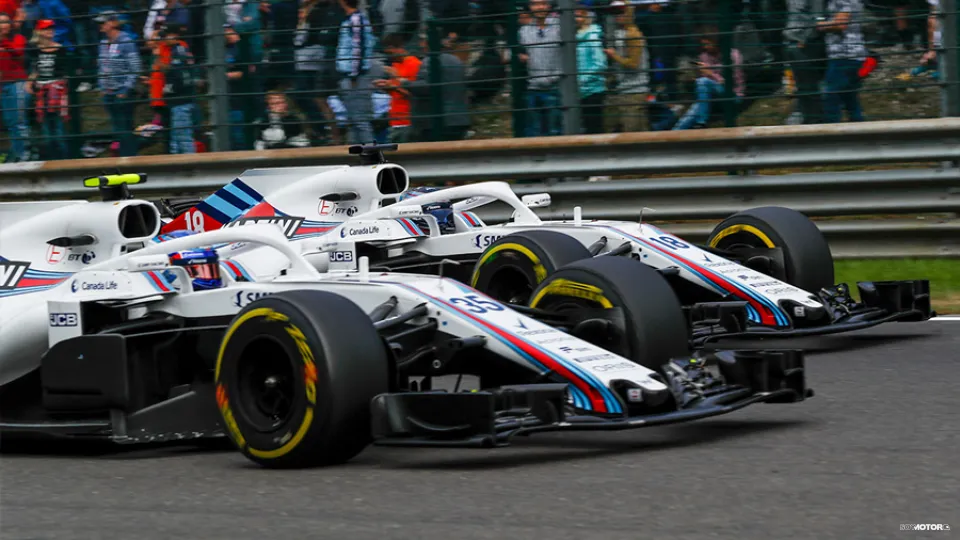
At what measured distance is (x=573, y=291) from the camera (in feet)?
22.5

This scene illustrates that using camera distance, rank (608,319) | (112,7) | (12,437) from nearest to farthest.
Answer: (608,319), (12,437), (112,7)

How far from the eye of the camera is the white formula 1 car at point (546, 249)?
8.29 meters

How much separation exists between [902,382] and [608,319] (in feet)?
5.53

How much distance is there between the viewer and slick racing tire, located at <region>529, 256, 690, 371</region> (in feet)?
21.3

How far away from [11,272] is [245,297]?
1467 millimetres

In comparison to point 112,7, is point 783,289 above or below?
below

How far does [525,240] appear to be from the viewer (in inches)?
344

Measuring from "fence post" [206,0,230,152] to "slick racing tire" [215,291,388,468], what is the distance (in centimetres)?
705

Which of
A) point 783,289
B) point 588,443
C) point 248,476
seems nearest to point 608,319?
point 588,443

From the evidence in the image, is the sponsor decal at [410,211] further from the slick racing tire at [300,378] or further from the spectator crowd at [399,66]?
the slick racing tire at [300,378]

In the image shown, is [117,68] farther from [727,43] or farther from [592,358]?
[592,358]

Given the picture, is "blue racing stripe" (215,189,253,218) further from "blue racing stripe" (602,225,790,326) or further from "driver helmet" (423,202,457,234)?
"blue racing stripe" (602,225,790,326)

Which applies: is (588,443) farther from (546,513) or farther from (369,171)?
(369,171)

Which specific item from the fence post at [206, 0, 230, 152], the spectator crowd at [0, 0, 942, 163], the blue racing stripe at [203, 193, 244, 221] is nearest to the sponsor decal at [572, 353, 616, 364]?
the blue racing stripe at [203, 193, 244, 221]
